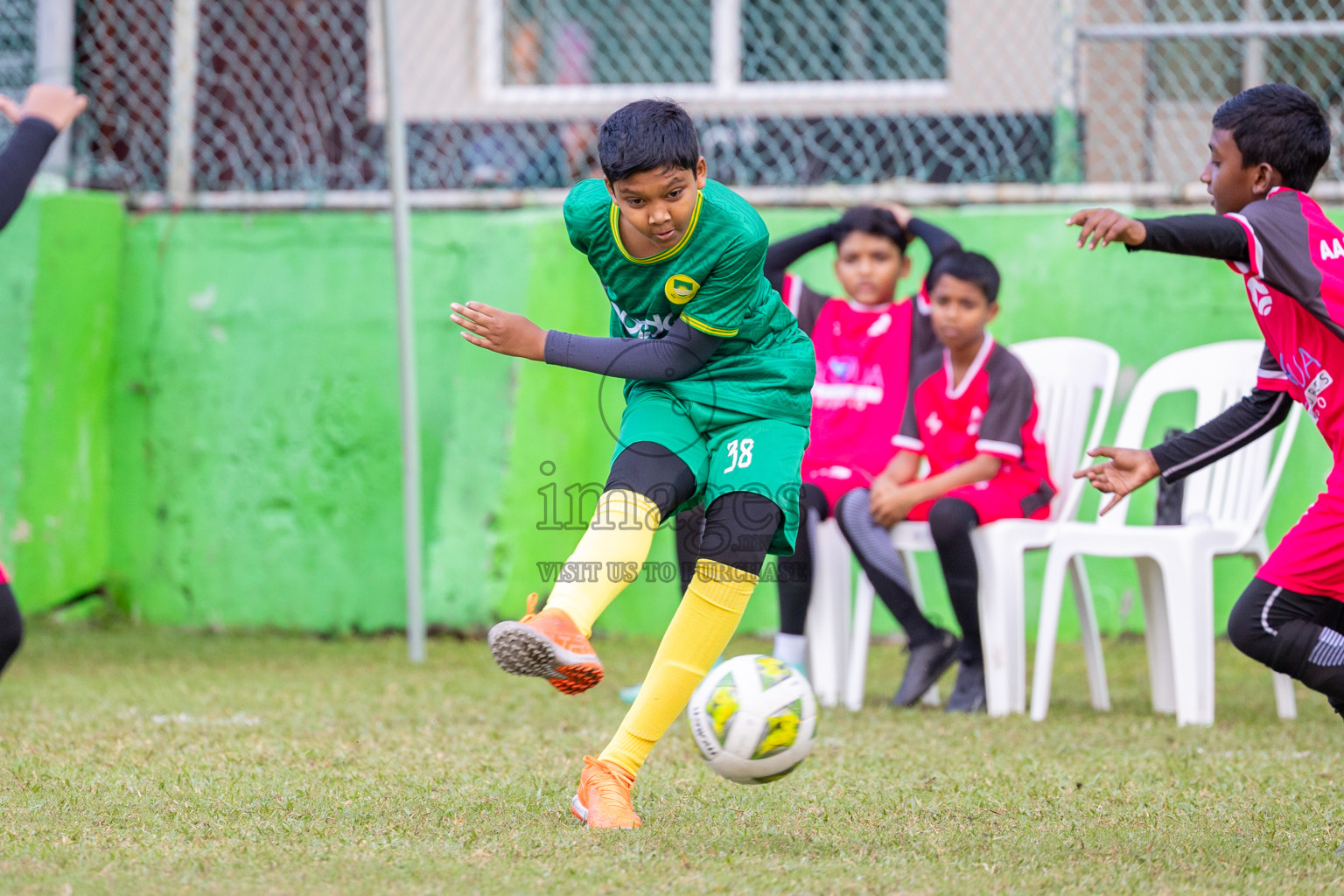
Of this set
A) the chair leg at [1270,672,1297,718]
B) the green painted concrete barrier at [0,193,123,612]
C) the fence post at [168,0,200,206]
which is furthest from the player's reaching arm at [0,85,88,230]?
the chair leg at [1270,672,1297,718]

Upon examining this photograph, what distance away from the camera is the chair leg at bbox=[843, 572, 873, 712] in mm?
4883

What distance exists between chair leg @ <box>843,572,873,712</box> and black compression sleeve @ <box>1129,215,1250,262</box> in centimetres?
227

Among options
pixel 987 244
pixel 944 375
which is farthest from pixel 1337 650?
pixel 987 244

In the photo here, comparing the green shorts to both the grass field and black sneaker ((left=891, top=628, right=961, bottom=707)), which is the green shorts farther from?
black sneaker ((left=891, top=628, right=961, bottom=707))

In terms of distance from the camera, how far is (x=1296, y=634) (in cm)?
296

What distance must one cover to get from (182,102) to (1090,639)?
4876mm

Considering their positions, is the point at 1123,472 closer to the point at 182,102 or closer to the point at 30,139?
the point at 30,139

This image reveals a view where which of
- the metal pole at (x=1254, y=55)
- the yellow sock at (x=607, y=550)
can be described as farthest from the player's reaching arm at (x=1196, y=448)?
the metal pole at (x=1254, y=55)

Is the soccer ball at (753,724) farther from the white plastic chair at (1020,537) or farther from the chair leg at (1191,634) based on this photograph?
the chair leg at (1191,634)

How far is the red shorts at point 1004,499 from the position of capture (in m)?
4.78

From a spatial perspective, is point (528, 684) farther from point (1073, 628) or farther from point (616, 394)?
point (1073, 628)

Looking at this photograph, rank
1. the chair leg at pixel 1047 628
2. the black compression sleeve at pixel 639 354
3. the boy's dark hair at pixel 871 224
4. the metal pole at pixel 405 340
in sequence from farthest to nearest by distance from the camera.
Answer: the metal pole at pixel 405 340, the boy's dark hair at pixel 871 224, the chair leg at pixel 1047 628, the black compression sleeve at pixel 639 354

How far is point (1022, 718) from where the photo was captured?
4.55 m

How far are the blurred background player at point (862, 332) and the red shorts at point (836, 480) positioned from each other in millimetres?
19
